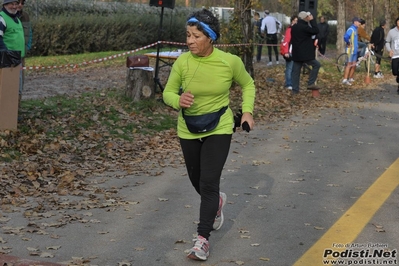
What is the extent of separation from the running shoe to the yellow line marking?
0.69m

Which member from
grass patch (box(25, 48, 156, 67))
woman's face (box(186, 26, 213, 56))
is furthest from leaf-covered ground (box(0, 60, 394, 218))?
grass patch (box(25, 48, 156, 67))

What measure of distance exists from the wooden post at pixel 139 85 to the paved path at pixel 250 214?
4.10 meters

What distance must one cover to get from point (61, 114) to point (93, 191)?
16.8 ft

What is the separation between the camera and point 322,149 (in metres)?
12.4

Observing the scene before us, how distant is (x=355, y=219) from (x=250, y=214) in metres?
0.99

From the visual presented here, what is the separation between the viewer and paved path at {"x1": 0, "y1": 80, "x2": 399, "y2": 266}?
22.2 ft

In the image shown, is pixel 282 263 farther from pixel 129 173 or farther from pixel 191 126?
pixel 129 173

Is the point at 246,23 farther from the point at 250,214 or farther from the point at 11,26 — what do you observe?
the point at 250,214

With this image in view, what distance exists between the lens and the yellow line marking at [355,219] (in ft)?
21.8

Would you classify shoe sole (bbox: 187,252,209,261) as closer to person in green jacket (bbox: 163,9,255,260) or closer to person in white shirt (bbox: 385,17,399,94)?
person in green jacket (bbox: 163,9,255,260)

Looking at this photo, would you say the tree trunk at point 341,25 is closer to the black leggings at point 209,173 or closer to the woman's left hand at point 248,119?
the woman's left hand at point 248,119

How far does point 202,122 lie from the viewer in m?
6.59

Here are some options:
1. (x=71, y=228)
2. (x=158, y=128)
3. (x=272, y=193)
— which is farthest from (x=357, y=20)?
(x=71, y=228)

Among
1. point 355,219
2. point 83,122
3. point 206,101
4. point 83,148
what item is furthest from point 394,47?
point 206,101
